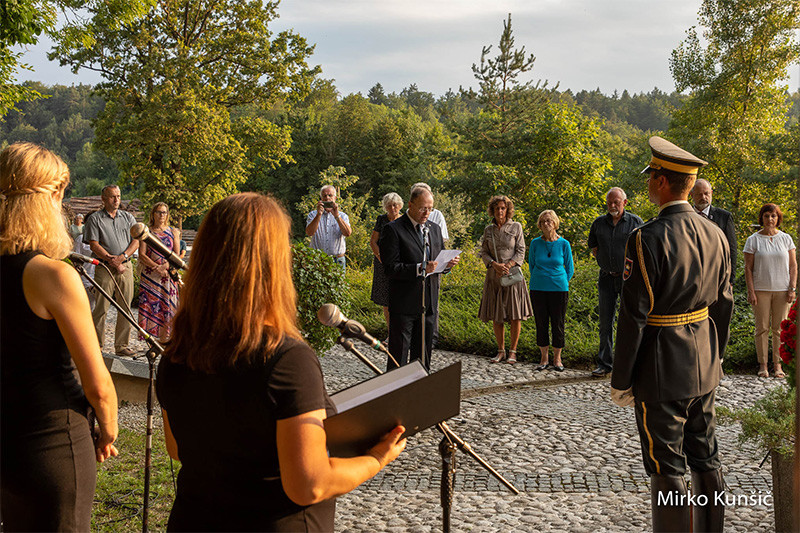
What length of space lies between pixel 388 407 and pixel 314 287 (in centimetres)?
688

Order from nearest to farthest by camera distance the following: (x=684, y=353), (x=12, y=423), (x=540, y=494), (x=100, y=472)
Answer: (x=12, y=423)
(x=684, y=353)
(x=540, y=494)
(x=100, y=472)

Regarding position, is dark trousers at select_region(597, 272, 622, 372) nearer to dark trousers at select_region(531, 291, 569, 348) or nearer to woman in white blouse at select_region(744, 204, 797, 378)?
dark trousers at select_region(531, 291, 569, 348)

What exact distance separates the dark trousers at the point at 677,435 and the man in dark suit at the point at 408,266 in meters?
3.37

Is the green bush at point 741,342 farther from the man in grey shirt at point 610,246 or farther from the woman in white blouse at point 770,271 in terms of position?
the man in grey shirt at point 610,246

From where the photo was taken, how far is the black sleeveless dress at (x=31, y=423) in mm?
2467

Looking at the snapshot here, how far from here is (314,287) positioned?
8.81 meters

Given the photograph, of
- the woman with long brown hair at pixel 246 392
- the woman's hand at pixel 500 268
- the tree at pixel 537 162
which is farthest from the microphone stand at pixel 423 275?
the tree at pixel 537 162

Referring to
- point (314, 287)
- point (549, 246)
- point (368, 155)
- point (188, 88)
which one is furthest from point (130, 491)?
point (368, 155)

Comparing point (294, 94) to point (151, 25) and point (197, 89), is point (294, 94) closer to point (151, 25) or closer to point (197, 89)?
point (197, 89)

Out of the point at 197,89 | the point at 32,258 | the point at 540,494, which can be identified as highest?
the point at 197,89

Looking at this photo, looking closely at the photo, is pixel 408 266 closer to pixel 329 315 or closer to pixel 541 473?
pixel 541 473

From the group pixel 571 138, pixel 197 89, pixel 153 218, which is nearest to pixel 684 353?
pixel 153 218

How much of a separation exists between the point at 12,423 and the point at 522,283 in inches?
304

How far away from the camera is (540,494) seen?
199 inches
